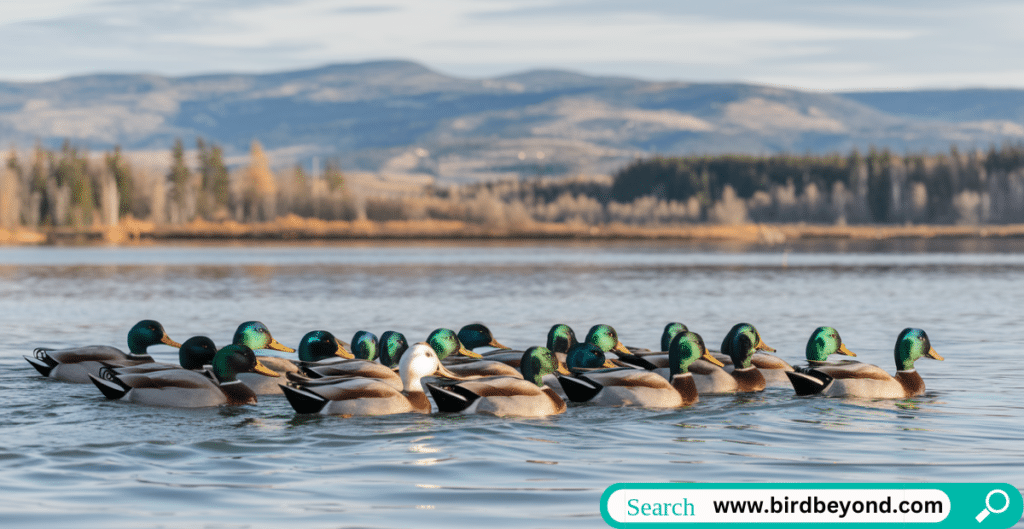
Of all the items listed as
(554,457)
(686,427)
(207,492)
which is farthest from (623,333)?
(207,492)

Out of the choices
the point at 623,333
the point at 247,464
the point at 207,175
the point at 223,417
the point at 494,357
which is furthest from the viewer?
the point at 207,175

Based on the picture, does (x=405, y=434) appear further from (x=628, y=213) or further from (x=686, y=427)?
(x=628, y=213)

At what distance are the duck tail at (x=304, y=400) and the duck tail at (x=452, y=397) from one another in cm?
122

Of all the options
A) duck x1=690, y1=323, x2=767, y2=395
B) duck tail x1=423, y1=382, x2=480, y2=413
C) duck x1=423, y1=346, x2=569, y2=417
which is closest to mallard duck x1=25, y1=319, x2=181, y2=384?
duck tail x1=423, y1=382, x2=480, y2=413

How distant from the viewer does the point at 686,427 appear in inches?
630

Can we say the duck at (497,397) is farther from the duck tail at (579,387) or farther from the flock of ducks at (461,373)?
the duck tail at (579,387)

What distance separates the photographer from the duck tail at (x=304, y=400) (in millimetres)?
15617

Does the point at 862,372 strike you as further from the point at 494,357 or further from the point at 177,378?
the point at 177,378

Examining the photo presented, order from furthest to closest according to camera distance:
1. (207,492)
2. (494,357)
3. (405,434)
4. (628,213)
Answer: (628,213) < (494,357) < (405,434) < (207,492)

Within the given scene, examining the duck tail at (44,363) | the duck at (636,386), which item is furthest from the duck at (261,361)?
the duck at (636,386)

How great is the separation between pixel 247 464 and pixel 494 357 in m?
7.54

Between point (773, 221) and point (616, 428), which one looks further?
point (773, 221)

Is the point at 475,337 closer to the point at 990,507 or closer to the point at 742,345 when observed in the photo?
the point at 742,345

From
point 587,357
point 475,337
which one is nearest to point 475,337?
point 475,337
